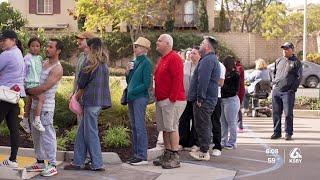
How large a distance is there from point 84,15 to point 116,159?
3166 centimetres

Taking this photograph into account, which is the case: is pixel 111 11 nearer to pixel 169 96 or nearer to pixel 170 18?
pixel 170 18

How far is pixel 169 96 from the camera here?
9.00 m

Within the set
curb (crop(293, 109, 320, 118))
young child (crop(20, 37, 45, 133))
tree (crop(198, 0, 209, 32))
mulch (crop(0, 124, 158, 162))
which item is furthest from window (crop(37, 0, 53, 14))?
young child (crop(20, 37, 45, 133))

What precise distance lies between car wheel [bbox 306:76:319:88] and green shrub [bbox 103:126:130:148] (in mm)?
22970

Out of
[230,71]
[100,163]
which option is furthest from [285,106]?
[100,163]

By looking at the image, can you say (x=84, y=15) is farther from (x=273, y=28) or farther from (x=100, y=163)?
(x=100, y=163)

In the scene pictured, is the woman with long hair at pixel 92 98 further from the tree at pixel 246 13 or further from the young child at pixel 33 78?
the tree at pixel 246 13

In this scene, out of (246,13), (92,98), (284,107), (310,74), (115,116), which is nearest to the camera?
(92,98)

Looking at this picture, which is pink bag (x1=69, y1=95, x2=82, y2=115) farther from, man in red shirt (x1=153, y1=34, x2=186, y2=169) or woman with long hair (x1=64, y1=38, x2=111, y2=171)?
man in red shirt (x1=153, y1=34, x2=186, y2=169)

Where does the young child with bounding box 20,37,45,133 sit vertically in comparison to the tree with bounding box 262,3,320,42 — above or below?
below

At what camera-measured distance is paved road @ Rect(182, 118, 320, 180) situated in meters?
9.02

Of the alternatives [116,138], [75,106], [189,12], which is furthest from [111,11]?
[75,106]

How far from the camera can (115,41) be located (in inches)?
1613

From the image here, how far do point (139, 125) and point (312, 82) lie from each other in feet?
79.7
